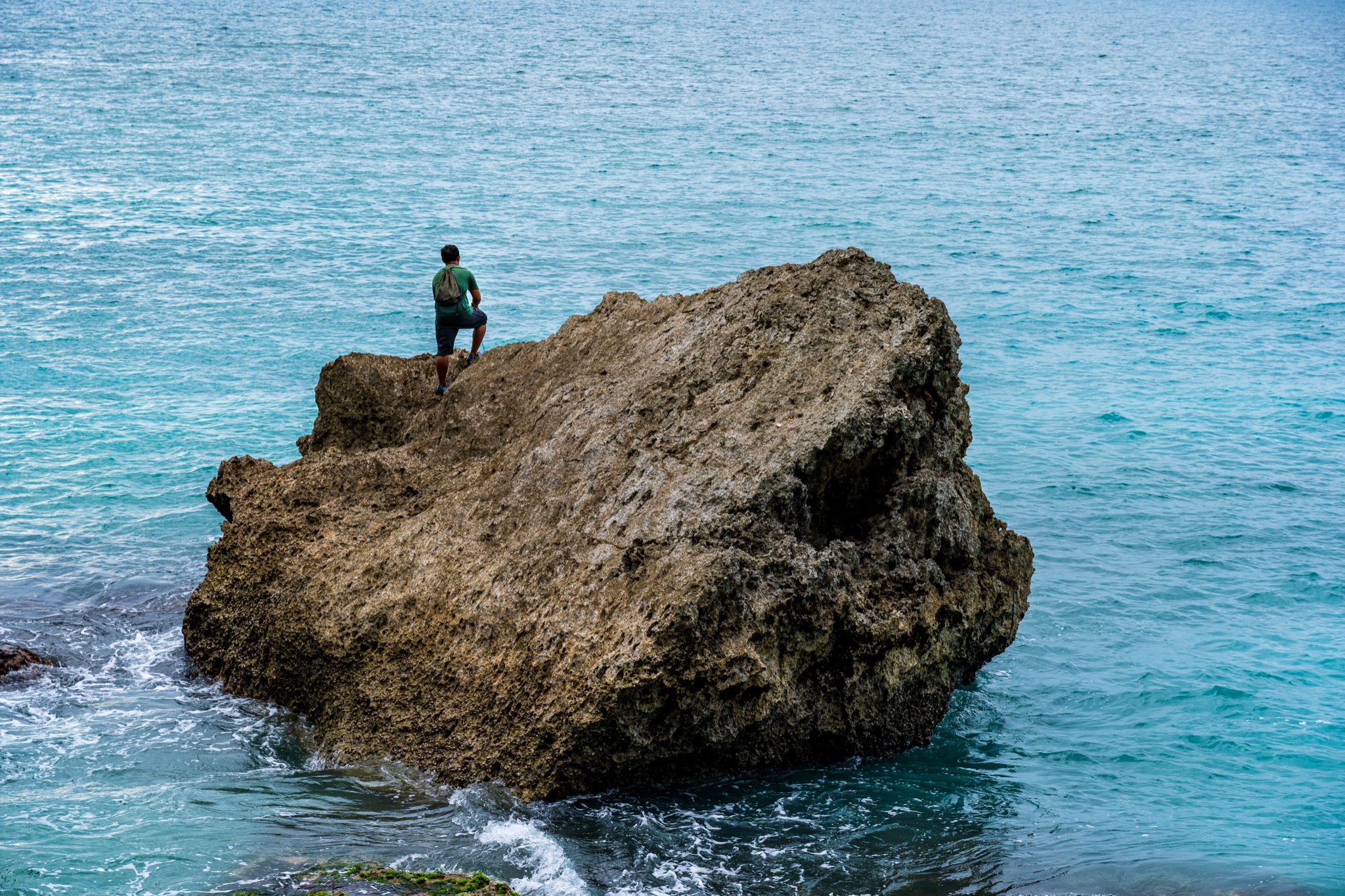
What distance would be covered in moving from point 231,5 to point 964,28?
59.1 meters

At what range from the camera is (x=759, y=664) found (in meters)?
8.36

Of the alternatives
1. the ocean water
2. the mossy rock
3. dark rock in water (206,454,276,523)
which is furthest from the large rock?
the mossy rock

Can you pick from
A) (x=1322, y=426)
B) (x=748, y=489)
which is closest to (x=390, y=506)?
(x=748, y=489)

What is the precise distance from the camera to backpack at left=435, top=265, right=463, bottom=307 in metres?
13.4

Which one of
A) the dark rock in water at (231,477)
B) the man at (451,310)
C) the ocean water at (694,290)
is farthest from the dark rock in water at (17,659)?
the man at (451,310)

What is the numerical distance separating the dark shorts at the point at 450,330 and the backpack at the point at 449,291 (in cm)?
23

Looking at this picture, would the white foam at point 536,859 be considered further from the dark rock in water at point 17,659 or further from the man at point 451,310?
the man at point 451,310

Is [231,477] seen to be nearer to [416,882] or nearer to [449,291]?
[449,291]

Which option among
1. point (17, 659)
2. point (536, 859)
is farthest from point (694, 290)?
point (536, 859)

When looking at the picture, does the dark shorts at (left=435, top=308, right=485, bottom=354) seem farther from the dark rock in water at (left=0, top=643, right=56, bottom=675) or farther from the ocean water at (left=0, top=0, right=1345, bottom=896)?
the dark rock in water at (left=0, top=643, right=56, bottom=675)

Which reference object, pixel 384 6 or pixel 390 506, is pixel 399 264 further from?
pixel 384 6

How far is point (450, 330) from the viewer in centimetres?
1348

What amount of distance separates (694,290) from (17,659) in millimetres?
19028

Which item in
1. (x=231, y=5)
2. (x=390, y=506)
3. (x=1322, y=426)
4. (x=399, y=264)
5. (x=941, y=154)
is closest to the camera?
(x=390, y=506)
